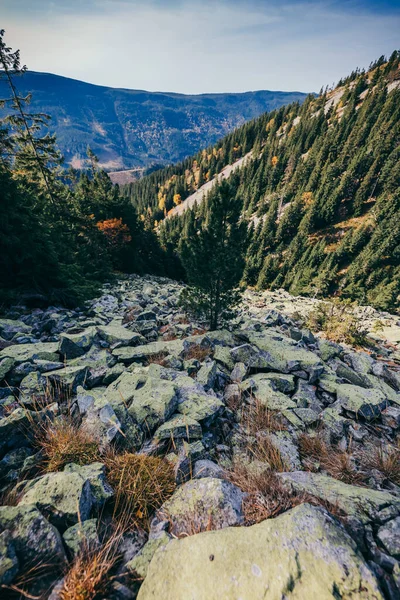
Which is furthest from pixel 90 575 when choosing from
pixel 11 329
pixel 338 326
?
pixel 338 326

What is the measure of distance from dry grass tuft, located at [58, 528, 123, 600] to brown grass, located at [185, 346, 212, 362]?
14.9ft

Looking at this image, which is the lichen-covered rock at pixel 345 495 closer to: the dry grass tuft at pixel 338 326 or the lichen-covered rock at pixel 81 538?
the lichen-covered rock at pixel 81 538

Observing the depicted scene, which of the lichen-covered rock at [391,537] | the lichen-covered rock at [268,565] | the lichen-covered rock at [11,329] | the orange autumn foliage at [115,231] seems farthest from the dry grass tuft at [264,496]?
the orange autumn foliage at [115,231]

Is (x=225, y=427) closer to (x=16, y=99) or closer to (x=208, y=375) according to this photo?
(x=208, y=375)

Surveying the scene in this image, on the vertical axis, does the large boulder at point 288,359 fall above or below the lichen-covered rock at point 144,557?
below

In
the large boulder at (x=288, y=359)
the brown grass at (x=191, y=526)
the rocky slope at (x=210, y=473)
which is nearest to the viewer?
the rocky slope at (x=210, y=473)

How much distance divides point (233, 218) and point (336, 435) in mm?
7091

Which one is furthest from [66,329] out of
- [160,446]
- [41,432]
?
[160,446]

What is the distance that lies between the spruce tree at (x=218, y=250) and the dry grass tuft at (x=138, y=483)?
6870 mm

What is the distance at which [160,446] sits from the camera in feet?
10.5

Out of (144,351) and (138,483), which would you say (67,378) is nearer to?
(144,351)

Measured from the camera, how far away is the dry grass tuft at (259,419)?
3814mm

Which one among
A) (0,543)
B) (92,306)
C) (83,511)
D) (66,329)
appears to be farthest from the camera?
(92,306)

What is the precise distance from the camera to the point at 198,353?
21.5ft
